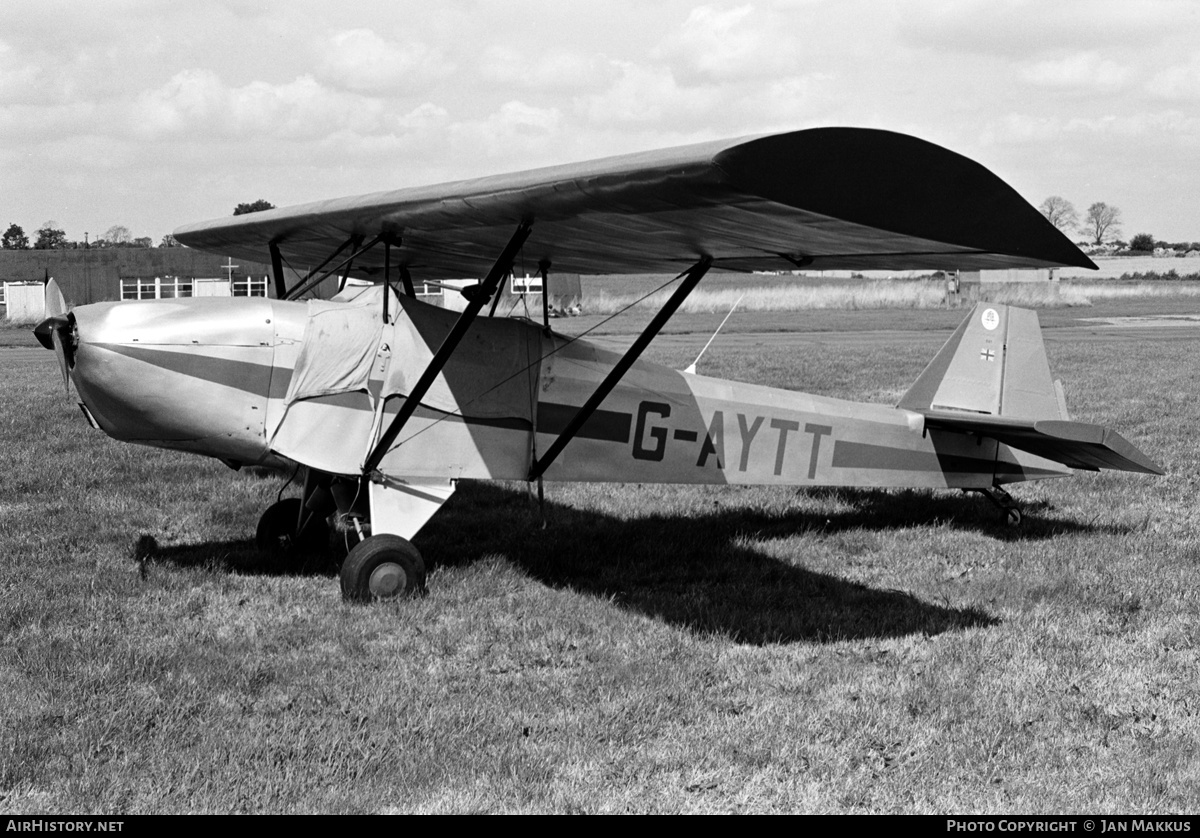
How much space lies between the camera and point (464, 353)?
731 centimetres

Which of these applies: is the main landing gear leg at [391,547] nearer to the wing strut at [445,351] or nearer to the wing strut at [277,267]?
the wing strut at [445,351]

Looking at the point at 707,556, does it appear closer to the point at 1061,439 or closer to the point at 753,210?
the point at 1061,439

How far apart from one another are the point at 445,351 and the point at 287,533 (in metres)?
2.35

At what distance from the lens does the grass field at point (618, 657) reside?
14.0 ft

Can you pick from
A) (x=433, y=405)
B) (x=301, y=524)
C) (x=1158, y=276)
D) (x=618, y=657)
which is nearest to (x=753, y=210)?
(x=618, y=657)

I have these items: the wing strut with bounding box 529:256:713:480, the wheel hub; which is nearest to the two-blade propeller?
the wheel hub

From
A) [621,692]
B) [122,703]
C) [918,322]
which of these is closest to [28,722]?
[122,703]

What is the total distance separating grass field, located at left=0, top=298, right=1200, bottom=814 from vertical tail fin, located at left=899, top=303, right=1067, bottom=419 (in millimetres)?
984

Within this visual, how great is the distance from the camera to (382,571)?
658 centimetres

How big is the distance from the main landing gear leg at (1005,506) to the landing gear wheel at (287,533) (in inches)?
204

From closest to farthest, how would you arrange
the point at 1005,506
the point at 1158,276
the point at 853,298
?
the point at 1005,506 → the point at 853,298 → the point at 1158,276

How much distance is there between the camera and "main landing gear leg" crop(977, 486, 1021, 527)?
881 centimetres

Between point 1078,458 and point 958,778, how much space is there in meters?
4.33

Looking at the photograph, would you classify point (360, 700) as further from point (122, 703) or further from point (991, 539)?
point (991, 539)
